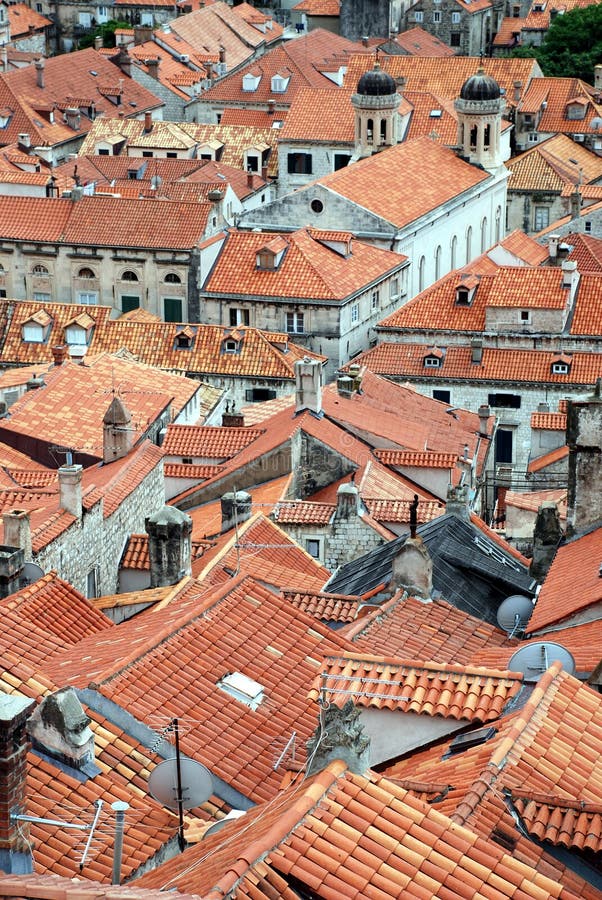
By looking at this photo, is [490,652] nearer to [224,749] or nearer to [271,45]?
[224,749]

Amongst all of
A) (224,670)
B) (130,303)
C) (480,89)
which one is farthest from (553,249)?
(224,670)

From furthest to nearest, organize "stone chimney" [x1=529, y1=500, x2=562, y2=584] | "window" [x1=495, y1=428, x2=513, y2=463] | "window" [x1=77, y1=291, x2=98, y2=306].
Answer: "window" [x1=77, y1=291, x2=98, y2=306] → "window" [x1=495, y1=428, x2=513, y2=463] → "stone chimney" [x1=529, y1=500, x2=562, y2=584]

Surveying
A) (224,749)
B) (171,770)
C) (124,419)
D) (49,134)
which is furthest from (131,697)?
(49,134)

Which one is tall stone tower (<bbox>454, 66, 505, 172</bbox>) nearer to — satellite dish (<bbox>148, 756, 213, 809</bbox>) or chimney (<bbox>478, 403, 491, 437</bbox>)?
chimney (<bbox>478, 403, 491, 437</bbox>)

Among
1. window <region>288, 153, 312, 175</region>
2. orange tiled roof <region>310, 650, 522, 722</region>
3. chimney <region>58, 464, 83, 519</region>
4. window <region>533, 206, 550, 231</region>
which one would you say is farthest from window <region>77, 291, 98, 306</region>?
orange tiled roof <region>310, 650, 522, 722</region>

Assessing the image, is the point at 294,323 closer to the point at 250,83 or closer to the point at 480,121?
the point at 480,121

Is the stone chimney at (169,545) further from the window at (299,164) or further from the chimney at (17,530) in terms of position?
the window at (299,164)

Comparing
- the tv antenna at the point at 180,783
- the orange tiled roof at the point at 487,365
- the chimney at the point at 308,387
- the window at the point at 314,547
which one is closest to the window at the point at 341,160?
the orange tiled roof at the point at 487,365
